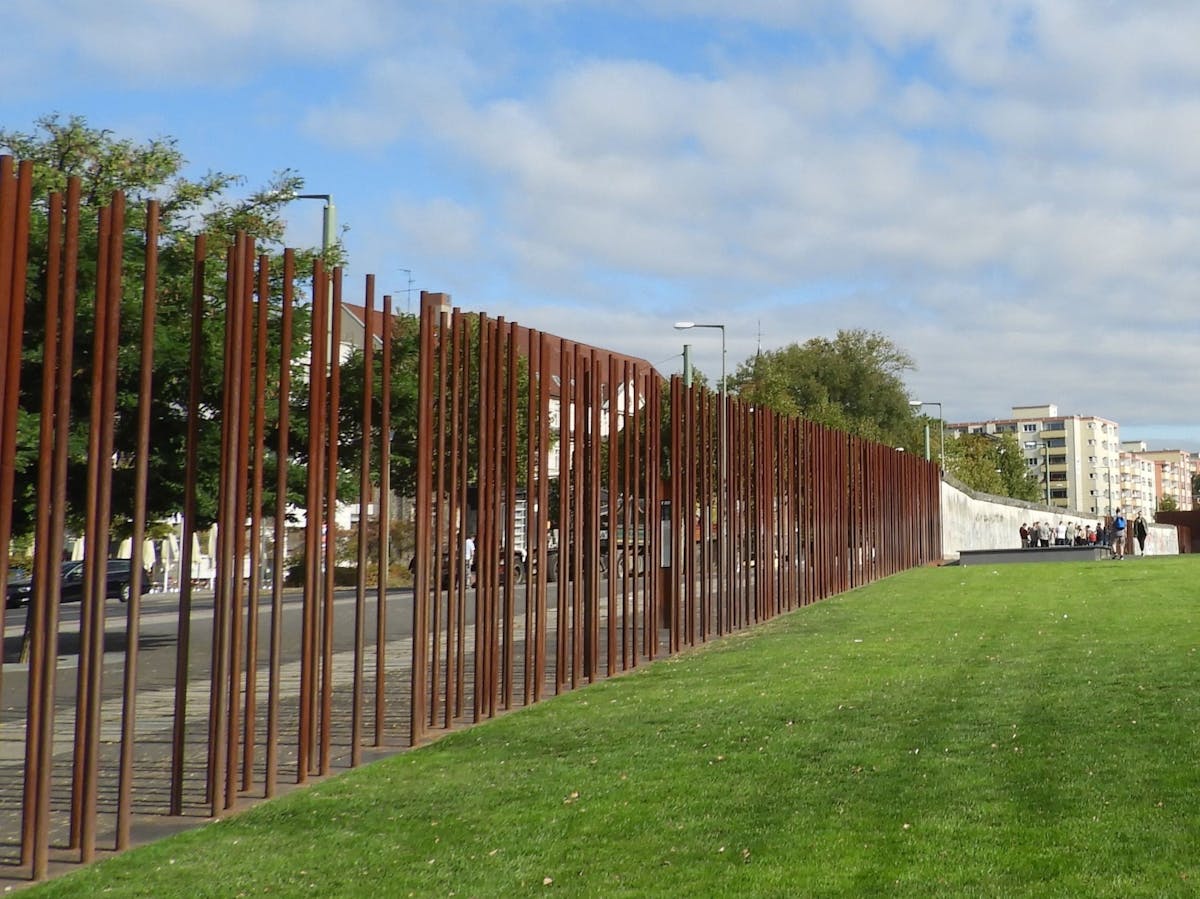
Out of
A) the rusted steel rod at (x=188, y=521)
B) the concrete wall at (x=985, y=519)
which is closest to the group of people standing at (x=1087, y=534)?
the concrete wall at (x=985, y=519)

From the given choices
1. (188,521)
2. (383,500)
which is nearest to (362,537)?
(383,500)

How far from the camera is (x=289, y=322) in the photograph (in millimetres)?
8320

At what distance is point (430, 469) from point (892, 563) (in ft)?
74.6

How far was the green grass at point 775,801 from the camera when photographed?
6.04 meters

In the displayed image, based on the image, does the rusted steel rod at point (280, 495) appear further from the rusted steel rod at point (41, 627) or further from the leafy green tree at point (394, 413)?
the leafy green tree at point (394, 413)

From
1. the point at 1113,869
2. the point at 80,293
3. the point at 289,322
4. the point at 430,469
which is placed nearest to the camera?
the point at 1113,869

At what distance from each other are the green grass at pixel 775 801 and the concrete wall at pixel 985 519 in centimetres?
3382

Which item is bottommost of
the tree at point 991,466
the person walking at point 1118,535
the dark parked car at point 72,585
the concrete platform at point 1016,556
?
the dark parked car at point 72,585

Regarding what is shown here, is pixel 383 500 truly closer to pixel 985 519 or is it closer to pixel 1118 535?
pixel 1118 535

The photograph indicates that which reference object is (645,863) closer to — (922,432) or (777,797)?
(777,797)

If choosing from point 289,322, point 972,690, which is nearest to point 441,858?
point 289,322

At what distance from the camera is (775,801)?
732 centimetres

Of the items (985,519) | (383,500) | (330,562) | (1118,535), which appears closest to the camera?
(330,562)

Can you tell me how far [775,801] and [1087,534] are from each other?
63877mm
